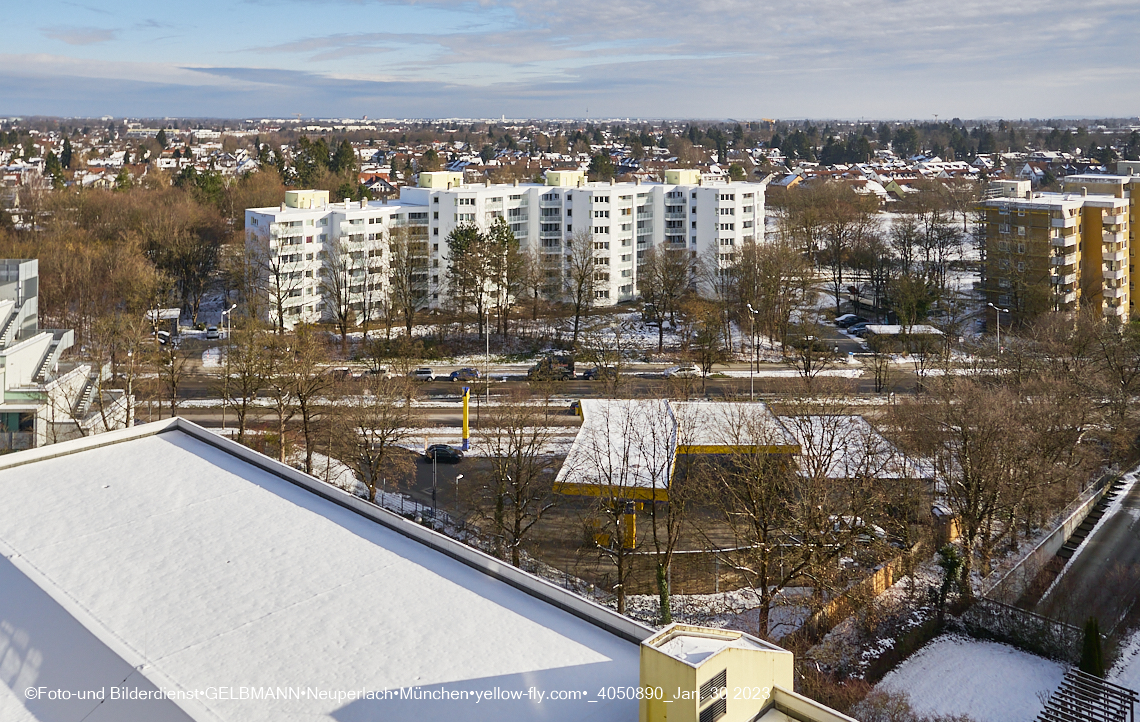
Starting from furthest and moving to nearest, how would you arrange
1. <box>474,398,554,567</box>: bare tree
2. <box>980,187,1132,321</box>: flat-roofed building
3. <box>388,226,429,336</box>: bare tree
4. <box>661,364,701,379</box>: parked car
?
<box>980,187,1132,321</box>: flat-roofed building → <box>388,226,429,336</box>: bare tree → <box>661,364,701,379</box>: parked car → <box>474,398,554,567</box>: bare tree

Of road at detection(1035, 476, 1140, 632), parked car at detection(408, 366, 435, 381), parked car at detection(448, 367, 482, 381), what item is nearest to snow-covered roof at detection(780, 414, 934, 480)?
road at detection(1035, 476, 1140, 632)

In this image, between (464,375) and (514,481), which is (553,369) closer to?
(464,375)

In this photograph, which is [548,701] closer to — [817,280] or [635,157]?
[817,280]

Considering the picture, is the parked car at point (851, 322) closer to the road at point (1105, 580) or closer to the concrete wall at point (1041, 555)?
the concrete wall at point (1041, 555)

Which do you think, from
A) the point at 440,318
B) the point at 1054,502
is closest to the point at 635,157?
the point at 440,318

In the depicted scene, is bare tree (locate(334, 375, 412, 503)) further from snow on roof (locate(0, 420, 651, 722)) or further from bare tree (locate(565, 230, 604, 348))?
bare tree (locate(565, 230, 604, 348))

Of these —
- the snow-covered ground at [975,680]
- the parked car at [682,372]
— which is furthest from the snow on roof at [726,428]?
the parked car at [682,372]
